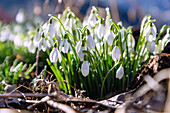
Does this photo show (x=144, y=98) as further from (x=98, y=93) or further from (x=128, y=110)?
(x=98, y=93)

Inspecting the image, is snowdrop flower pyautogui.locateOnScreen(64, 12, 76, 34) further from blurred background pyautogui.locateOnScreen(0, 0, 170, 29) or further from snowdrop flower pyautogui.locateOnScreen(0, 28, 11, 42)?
snowdrop flower pyautogui.locateOnScreen(0, 28, 11, 42)

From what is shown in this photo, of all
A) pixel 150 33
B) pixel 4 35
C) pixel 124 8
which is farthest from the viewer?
pixel 4 35

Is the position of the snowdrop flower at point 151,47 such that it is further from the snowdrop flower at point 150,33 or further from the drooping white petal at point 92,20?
the drooping white petal at point 92,20

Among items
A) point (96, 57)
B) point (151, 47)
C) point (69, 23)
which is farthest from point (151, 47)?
point (69, 23)

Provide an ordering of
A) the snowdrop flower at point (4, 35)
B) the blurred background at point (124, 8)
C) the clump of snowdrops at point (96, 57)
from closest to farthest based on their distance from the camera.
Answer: the clump of snowdrops at point (96, 57)
the blurred background at point (124, 8)
the snowdrop flower at point (4, 35)

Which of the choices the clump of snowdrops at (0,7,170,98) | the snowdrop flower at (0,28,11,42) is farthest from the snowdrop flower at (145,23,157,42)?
the snowdrop flower at (0,28,11,42)

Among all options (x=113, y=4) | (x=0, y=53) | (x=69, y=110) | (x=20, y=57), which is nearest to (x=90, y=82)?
(x=69, y=110)

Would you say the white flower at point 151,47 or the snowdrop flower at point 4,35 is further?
the snowdrop flower at point 4,35

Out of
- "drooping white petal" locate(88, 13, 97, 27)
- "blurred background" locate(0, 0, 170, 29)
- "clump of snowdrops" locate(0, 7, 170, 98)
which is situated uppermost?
"blurred background" locate(0, 0, 170, 29)

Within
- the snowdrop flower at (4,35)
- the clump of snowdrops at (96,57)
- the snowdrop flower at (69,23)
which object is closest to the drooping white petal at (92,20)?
the clump of snowdrops at (96,57)

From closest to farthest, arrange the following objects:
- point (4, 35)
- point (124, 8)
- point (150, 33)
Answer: point (150, 33) → point (124, 8) → point (4, 35)

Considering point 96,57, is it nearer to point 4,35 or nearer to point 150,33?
point 150,33
